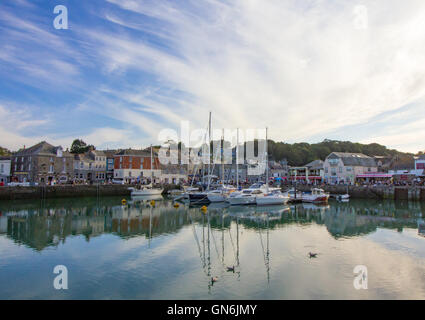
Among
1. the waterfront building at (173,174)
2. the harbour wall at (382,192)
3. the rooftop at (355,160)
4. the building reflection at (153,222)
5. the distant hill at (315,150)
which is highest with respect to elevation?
the distant hill at (315,150)

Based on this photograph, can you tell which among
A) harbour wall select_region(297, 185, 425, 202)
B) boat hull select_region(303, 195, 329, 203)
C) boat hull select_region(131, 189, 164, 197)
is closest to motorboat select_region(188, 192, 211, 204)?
boat hull select_region(131, 189, 164, 197)

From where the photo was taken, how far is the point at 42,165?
197 feet

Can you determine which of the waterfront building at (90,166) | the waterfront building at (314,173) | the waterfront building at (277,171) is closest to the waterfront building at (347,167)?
the waterfront building at (314,173)

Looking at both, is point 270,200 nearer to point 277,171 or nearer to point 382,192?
point 382,192

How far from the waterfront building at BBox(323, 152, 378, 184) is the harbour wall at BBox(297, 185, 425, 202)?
10616 millimetres

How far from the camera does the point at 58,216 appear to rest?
30766 millimetres

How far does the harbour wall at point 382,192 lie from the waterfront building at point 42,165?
182 feet

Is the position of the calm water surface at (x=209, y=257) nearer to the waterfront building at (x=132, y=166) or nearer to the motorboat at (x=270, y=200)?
the motorboat at (x=270, y=200)

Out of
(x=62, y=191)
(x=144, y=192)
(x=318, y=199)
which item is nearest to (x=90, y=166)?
(x=62, y=191)

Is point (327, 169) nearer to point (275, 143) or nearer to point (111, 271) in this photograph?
point (275, 143)

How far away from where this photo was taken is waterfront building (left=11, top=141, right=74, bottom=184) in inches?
2345

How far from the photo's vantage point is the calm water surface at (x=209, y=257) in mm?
11719
